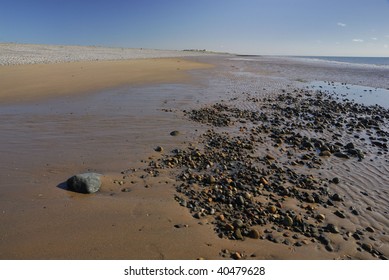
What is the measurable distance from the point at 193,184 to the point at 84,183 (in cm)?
203

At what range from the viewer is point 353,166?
7285mm

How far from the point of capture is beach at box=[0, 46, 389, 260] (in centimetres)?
418

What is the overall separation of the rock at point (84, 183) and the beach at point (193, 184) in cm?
13

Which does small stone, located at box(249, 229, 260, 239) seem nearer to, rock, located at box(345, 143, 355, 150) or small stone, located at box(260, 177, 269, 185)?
small stone, located at box(260, 177, 269, 185)

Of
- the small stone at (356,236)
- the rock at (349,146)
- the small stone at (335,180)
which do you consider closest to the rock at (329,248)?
the small stone at (356,236)

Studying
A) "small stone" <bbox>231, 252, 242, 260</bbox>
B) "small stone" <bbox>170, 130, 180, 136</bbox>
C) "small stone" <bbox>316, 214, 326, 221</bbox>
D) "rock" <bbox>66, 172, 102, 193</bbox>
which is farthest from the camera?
"small stone" <bbox>170, 130, 180, 136</bbox>

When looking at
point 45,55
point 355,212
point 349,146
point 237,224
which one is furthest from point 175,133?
point 45,55

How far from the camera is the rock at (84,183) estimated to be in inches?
210

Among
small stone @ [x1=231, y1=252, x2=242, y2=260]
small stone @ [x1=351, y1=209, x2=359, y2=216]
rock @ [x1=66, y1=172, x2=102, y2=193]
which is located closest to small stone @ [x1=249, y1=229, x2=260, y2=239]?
small stone @ [x1=231, y1=252, x2=242, y2=260]

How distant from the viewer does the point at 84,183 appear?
17.6ft

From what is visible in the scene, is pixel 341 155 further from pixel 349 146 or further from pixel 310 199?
pixel 310 199

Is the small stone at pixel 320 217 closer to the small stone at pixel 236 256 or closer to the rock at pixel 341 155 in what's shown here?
the small stone at pixel 236 256

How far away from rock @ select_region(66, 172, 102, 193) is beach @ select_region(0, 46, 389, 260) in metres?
0.13
